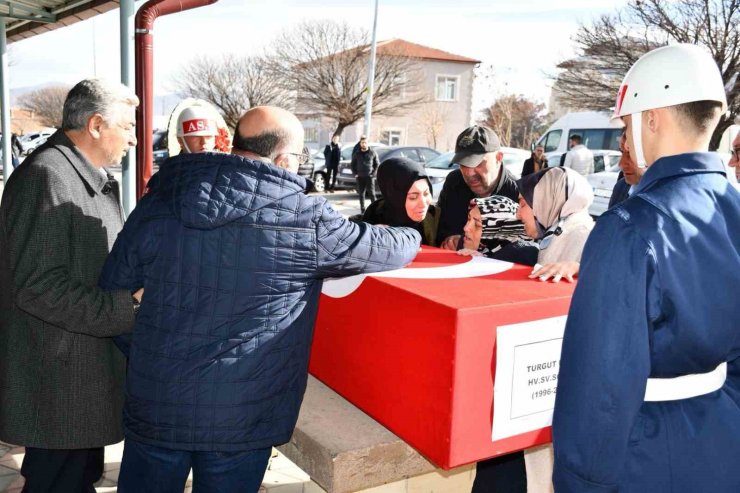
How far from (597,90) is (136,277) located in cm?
2084

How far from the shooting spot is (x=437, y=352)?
5.11 ft

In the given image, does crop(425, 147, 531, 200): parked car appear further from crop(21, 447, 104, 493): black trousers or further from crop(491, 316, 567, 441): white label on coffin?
crop(491, 316, 567, 441): white label on coffin

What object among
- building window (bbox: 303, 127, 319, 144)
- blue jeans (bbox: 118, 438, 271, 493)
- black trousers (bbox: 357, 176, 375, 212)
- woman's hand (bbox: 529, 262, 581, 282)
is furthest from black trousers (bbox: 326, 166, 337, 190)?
building window (bbox: 303, 127, 319, 144)

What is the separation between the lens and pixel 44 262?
2.03 meters

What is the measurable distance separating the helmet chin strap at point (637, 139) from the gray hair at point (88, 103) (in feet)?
5.69

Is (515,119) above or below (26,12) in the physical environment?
above

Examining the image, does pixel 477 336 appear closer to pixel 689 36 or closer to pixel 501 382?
pixel 501 382

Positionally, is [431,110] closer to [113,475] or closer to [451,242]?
[451,242]

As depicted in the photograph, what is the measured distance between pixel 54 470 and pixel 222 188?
4.74 feet

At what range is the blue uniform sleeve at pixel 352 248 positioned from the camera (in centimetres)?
171

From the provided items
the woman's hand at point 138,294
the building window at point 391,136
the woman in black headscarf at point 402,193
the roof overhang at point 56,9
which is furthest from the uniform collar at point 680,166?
the building window at point 391,136

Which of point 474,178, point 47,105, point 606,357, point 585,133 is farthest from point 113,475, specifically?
point 47,105

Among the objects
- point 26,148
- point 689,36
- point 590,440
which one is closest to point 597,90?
point 689,36

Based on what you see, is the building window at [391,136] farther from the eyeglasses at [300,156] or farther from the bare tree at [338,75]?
the eyeglasses at [300,156]
